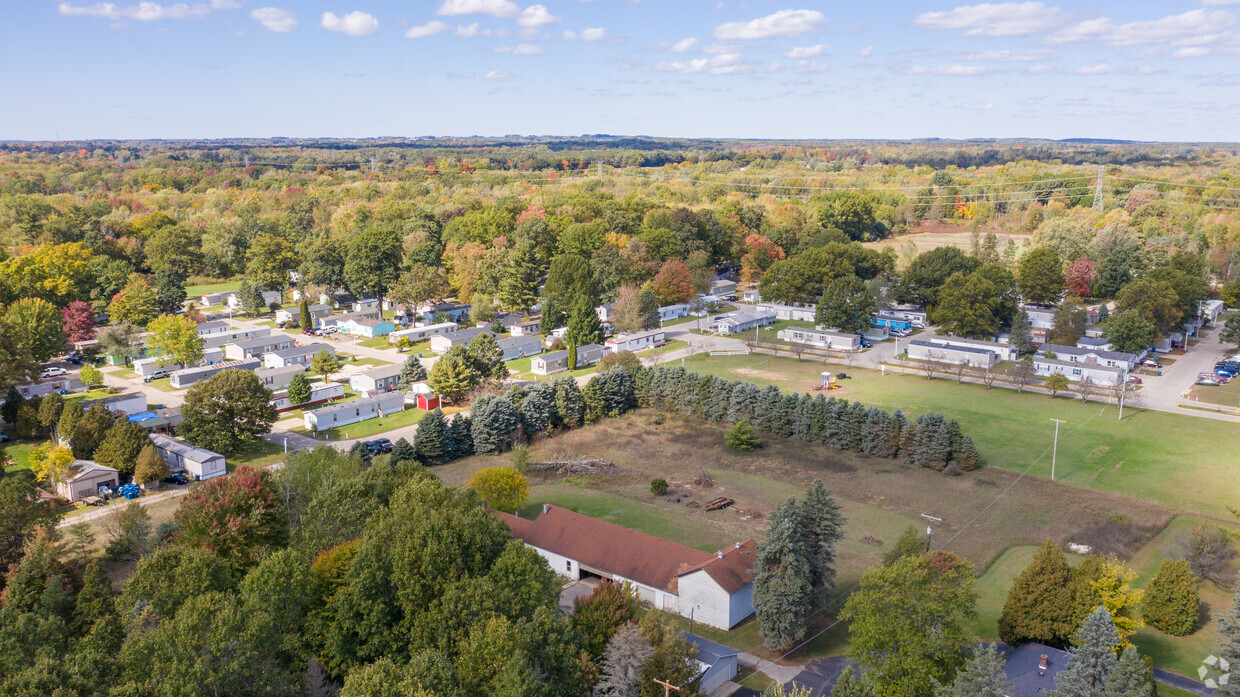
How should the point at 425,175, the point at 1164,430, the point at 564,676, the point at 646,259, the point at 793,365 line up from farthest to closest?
1. the point at 425,175
2. the point at 646,259
3. the point at 793,365
4. the point at 1164,430
5. the point at 564,676

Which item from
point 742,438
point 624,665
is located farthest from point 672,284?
point 624,665

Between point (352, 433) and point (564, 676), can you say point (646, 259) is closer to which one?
point (352, 433)

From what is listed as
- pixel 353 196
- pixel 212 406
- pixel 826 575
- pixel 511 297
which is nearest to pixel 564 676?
pixel 826 575

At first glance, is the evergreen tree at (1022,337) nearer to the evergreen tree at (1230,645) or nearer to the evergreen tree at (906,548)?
the evergreen tree at (906,548)

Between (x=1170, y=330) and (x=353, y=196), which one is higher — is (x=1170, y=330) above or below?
below

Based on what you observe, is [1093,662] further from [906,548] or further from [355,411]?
[355,411]

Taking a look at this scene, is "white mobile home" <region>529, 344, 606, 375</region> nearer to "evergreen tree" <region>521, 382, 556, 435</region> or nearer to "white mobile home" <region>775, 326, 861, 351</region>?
"evergreen tree" <region>521, 382, 556, 435</region>
